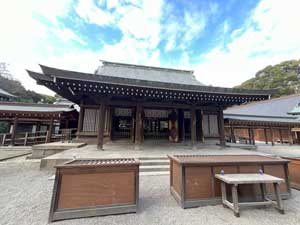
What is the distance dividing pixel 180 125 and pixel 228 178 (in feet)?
22.0

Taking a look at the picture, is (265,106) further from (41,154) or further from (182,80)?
(41,154)

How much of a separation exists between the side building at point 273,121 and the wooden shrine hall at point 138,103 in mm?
5605

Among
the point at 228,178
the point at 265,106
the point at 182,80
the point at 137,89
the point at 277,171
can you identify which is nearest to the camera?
the point at 228,178

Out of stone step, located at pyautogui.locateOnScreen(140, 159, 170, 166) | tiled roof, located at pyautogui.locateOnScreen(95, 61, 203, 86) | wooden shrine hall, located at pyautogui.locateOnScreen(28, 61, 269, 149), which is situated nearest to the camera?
stone step, located at pyautogui.locateOnScreen(140, 159, 170, 166)

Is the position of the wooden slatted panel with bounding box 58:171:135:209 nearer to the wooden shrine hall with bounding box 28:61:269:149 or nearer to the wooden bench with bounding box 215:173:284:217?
the wooden bench with bounding box 215:173:284:217

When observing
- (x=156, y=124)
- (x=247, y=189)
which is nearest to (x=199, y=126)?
(x=156, y=124)

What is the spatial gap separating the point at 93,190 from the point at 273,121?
1627cm

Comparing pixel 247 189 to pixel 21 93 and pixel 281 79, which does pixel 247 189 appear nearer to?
pixel 21 93

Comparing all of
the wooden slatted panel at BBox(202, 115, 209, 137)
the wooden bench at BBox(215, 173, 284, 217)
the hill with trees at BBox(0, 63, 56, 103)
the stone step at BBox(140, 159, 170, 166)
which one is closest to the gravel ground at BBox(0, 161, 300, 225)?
the wooden bench at BBox(215, 173, 284, 217)

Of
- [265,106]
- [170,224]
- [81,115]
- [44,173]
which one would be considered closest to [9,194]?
[44,173]

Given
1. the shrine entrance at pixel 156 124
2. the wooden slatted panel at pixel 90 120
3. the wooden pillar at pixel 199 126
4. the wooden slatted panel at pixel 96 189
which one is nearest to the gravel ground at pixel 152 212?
the wooden slatted panel at pixel 96 189

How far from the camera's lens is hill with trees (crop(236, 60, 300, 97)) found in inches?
999

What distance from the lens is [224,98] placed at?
645cm

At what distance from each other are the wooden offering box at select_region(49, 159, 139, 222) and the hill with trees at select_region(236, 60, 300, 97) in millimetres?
32580
